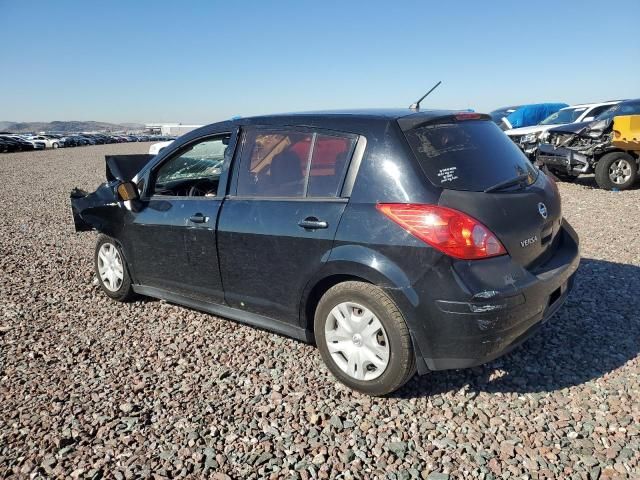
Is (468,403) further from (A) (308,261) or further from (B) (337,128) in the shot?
(B) (337,128)

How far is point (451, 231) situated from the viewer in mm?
2633

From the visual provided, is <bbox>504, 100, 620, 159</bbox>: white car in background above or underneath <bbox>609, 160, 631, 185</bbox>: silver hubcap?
above

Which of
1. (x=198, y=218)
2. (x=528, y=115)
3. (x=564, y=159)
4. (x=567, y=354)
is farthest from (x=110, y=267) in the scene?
(x=528, y=115)

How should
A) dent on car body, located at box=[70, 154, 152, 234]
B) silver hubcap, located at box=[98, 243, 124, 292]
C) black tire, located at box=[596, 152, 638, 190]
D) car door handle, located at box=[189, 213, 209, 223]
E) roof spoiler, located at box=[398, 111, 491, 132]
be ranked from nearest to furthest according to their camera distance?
roof spoiler, located at box=[398, 111, 491, 132] < car door handle, located at box=[189, 213, 209, 223] < dent on car body, located at box=[70, 154, 152, 234] < silver hubcap, located at box=[98, 243, 124, 292] < black tire, located at box=[596, 152, 638, 190]

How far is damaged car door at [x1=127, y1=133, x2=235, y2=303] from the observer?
3699 millimetres

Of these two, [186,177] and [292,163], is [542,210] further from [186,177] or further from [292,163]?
[186,177]

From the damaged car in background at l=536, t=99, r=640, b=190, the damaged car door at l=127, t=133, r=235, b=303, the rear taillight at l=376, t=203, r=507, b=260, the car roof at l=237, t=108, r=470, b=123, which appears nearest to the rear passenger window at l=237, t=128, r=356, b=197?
the car roof at l=237, t=108, r=470, b=123

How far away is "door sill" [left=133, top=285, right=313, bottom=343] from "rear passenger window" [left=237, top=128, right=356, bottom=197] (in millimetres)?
878

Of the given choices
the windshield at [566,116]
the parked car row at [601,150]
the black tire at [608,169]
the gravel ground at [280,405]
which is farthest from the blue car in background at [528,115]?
the gravel ground at [280,405]

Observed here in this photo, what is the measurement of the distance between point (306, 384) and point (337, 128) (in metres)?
1.65

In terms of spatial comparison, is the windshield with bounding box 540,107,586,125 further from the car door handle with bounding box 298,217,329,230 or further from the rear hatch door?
the car door handle with bounding box 298,217,329,230

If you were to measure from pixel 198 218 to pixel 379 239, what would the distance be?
61.2 inches

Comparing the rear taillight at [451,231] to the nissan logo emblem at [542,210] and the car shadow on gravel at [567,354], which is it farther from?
the car shadow on gravel at [567,354]

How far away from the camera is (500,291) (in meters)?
2.64
